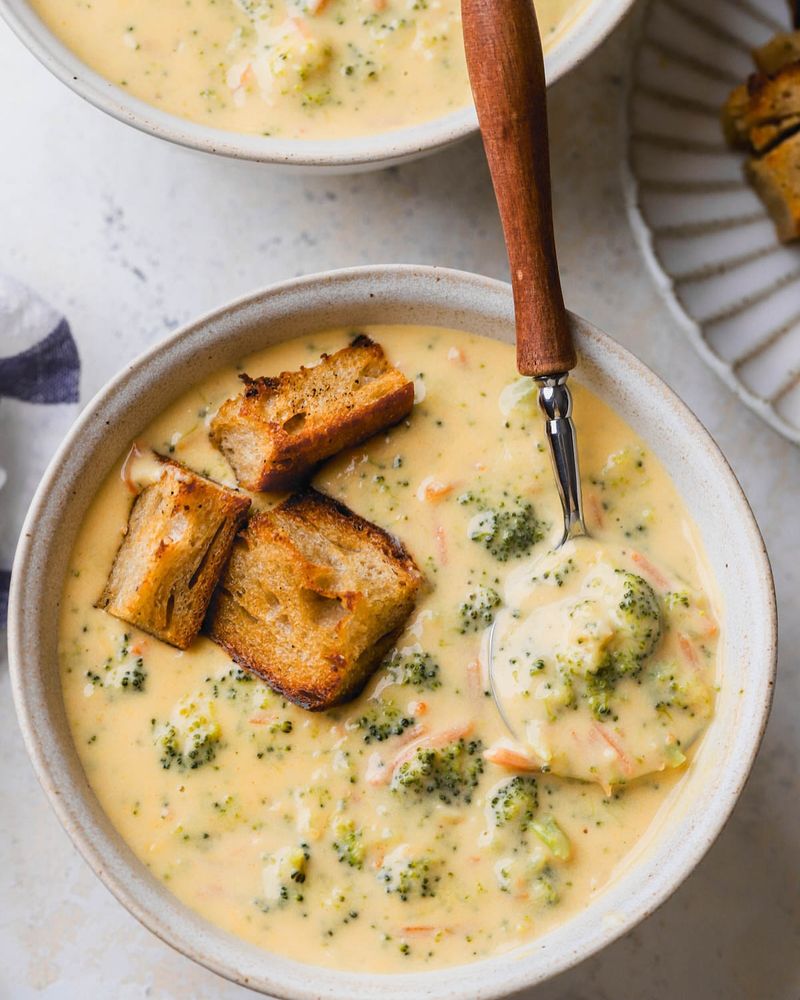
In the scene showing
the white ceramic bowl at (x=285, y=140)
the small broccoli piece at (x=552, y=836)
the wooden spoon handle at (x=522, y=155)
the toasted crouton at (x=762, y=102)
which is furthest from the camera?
the toasted crouton at (x=762, y=102)

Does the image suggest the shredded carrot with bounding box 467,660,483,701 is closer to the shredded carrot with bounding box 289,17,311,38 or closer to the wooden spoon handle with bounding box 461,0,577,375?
the wooden spoon handle with bounding box 461,0,577,375

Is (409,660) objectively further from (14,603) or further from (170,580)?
(14,603)

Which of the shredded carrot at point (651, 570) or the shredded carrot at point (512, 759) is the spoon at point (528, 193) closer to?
the shredded carrot at point (651, 570)

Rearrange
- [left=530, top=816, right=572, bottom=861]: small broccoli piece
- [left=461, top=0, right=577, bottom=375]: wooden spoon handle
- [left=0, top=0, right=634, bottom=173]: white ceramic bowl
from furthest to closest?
[left=0, top=0, right=634, bottom=173]: white ceramic bowl
[left=530, top=816, right=572, bottom=861]: small broccoli piece
[left=461, top=0, right=577, bottom=375]: wooden spoon handle

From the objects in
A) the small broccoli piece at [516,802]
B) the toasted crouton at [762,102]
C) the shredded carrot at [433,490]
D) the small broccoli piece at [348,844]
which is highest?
the toasted crouton at [762,102]

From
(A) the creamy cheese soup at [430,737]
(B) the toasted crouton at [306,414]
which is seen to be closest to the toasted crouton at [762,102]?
(A) the creamy cheese soup at [430,737]

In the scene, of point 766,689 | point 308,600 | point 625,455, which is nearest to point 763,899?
point 766,689

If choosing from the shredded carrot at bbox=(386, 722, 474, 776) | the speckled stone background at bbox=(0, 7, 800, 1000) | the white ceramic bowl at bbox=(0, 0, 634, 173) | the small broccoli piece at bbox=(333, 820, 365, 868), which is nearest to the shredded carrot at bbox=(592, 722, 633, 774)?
the shredded carrot at bbox=(386, 722, 474, 776)
